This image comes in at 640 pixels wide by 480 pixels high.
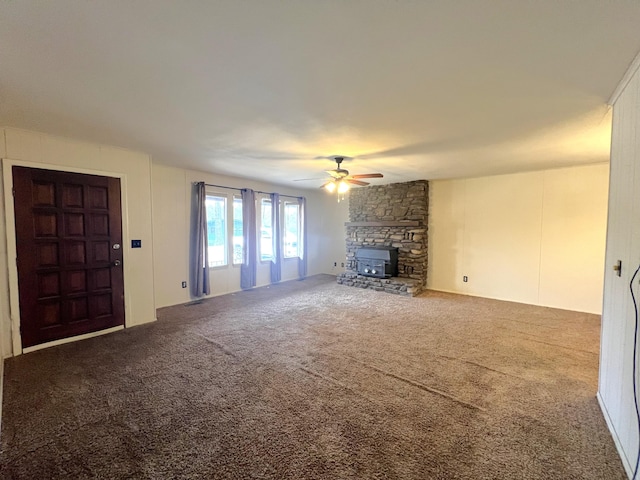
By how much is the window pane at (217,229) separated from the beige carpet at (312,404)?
1.87m

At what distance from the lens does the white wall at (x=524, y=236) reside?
460cm

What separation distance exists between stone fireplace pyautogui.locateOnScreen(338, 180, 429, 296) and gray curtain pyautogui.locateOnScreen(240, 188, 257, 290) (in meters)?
2.04

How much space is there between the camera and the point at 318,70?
1.87 meters

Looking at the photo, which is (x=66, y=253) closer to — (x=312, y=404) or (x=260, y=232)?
(x=312, y=404)

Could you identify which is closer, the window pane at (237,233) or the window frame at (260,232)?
the window pane at (237,233)

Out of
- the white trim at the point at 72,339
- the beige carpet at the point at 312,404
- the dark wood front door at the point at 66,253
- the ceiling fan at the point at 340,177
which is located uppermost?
the ceiling fan at the point at 340,177

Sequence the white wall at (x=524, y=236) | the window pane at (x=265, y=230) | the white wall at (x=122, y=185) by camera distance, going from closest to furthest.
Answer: the white wall at (x=122, y=185) → the white wall at (x=524, y=236) → the window pane at (x=265, y=230)

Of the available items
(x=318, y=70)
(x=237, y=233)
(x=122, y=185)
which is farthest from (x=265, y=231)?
(x=318, y=70)

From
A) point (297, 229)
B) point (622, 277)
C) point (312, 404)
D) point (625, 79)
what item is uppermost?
point (625, 79)

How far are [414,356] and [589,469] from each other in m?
1.53

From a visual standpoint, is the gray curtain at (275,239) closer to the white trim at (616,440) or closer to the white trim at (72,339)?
the white trim at (72,339)

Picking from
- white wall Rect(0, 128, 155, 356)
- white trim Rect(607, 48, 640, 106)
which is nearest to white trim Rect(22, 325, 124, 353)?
white wall Rect(0, 128, 155, 356)

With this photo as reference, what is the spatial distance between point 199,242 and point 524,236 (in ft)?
19.0

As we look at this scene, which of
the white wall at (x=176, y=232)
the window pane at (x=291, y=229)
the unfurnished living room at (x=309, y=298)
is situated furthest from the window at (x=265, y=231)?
the unfurnished living room at (x=309, y=298)
